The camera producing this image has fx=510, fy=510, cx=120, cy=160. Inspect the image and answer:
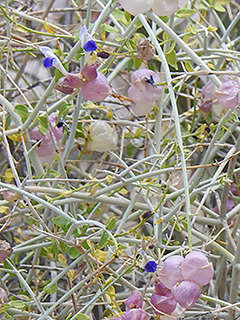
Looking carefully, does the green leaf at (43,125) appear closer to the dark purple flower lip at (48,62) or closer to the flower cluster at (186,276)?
the dark purple flower lip at (48,62)

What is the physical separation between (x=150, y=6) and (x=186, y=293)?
25 centimetres

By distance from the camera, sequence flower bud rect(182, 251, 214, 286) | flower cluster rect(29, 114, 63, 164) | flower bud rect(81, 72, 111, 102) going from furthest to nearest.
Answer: flower cluster rect(29, 114, 63, 164)
flower bud rect(81, 72, 111, 102)
flower bud rect(182, 251, 214, 286)

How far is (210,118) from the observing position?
68cm

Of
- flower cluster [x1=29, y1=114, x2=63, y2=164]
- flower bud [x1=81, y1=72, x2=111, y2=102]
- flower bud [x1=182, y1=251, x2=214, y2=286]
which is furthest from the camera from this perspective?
flower cluster [x1=29, y1=114, x2=63, y2=164]

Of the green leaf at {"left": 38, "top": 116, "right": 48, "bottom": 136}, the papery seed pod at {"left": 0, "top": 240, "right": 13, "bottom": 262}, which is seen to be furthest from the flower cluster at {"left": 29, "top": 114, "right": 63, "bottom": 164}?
the papery seed pod at {"left": 0, "top": 240, "right": 13, "bottom": 262}

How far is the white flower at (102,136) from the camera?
0.57 m

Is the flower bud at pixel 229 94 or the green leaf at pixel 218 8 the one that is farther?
the green leaf at pixel 218 8

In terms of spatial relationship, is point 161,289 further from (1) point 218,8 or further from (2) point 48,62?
(1) point 218,8

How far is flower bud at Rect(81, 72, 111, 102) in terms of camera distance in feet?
1.47

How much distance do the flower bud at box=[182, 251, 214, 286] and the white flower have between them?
9.6 inches

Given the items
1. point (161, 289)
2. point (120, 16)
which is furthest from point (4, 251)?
point (120, 16)

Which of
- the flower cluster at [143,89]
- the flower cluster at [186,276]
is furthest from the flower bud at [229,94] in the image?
the flower cluster at [186,276]

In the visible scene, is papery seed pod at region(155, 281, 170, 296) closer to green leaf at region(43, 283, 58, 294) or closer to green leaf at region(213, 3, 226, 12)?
green leaf at region(43, 283, 58, 294)

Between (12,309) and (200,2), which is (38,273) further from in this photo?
(200,2)
